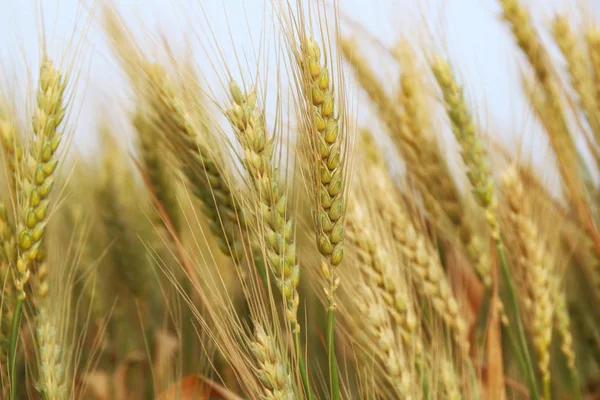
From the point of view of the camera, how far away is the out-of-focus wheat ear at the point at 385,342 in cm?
83

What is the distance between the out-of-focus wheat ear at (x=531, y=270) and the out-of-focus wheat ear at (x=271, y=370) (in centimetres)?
52

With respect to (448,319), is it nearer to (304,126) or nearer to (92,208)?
(304,126)

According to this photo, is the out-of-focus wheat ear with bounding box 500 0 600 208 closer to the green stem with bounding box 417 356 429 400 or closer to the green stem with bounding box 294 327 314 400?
the green stem with bounding box 417 356 429 400

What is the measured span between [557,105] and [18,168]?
1.12m

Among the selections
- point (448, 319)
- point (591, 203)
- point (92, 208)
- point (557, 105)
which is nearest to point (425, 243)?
point (448, 319)

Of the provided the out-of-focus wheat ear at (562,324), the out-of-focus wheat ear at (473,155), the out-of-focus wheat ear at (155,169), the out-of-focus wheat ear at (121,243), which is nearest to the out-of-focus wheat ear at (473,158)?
the out-of-focus wheat ear at (473,155)

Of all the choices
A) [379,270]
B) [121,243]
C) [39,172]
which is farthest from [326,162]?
[121,243]

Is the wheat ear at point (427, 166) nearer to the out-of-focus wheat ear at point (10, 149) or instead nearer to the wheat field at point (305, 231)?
the wheat field at point (305, 231)

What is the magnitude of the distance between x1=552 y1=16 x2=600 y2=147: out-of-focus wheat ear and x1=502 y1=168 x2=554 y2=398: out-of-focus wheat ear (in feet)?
0.89

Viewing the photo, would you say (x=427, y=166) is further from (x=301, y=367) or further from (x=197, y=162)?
(x=301, y=367)

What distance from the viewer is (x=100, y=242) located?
4.43ft

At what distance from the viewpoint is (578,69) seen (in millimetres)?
1353

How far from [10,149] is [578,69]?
3.53 feet

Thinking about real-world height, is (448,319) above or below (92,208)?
below
